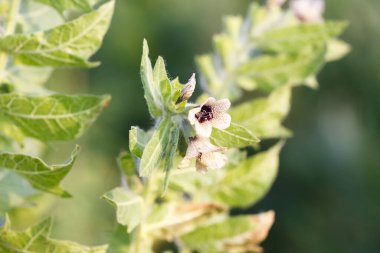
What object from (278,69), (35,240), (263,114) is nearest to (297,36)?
(278,69)

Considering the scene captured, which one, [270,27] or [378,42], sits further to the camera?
[378,42]

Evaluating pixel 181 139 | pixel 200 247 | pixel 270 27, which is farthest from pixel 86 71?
pixel 181 139

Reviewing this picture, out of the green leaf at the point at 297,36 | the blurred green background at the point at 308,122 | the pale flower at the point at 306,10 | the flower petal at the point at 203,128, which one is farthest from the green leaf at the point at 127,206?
the blurred green background at the point at 308,122

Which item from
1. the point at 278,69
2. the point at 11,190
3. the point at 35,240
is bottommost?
the point at 35,240

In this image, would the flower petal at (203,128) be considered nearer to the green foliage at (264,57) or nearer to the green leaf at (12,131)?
the green leaf at (12,131)

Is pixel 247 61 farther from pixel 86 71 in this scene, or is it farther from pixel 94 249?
pixel 86 71

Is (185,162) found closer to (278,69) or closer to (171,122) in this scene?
(171,122)
